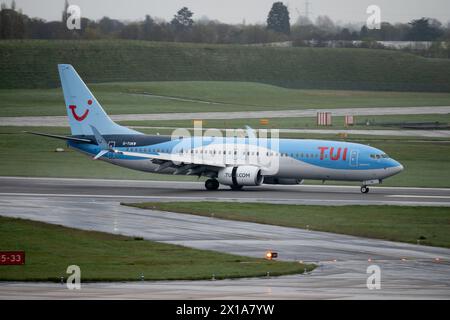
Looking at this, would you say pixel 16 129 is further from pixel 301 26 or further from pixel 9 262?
pixel 301 26

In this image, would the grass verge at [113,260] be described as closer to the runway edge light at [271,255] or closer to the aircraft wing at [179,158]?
the runway edge light at [271,255]

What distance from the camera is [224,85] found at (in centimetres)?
16388

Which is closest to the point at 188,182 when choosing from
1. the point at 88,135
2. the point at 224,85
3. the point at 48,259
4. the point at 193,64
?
the point at 88,135

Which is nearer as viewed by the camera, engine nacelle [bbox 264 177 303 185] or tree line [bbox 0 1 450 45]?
engine nacelle [bbox 264 177 303 185]

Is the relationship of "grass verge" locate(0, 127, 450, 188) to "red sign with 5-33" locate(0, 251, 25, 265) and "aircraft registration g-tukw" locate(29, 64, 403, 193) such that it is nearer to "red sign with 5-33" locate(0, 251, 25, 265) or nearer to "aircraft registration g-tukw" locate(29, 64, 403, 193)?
"aircraft registration g-tukw" locate(29, 64, 403, 193)

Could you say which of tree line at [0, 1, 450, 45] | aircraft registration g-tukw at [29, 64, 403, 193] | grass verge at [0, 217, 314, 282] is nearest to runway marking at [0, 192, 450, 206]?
aircraft registration g-tukw at [29, 64, 403, 193]

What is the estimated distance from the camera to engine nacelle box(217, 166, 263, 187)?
216 feet

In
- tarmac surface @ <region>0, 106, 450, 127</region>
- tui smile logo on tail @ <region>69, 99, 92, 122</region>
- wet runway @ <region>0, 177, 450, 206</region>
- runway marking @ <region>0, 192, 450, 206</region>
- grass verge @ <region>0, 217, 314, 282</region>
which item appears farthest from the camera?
tarmac surface @ <region>0, 106, 450, 127</region>

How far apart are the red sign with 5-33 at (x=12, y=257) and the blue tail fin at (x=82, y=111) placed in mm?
33100

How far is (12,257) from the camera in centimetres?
3806

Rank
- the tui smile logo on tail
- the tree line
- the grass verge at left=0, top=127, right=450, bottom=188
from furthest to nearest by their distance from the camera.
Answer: the tree line < the grass verge at left=0, top=127, right=450, bottom=188 < the tui smile logo on tail

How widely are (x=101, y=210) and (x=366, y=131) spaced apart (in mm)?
59855

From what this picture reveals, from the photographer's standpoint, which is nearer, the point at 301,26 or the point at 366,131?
the point at 366,131

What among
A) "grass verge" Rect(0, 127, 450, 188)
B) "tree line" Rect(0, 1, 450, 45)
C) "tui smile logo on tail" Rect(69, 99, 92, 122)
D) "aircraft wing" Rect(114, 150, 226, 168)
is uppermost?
"tree line" Rect(0, 1, 450, 45)
